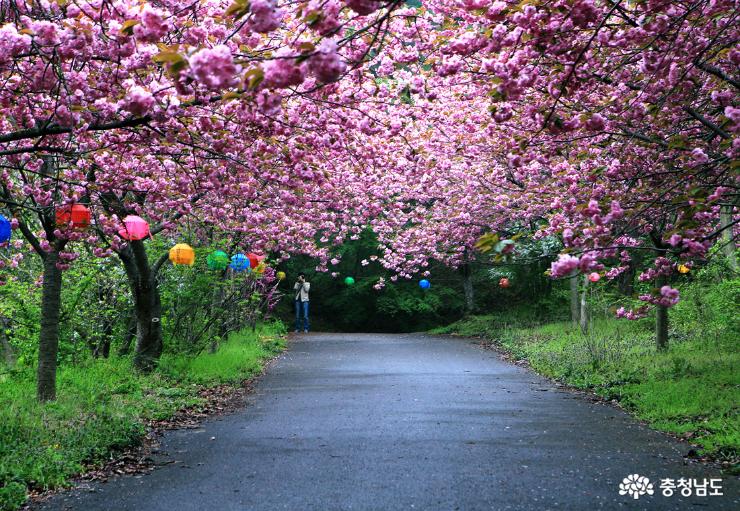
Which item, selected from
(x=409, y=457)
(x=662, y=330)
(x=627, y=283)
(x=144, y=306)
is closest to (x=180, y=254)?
(x=144, y=306)

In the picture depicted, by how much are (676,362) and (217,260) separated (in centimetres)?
807

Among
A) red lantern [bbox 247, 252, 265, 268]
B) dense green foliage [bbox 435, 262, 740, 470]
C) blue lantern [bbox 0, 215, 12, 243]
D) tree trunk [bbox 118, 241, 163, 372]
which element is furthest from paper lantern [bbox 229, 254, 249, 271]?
blue lantern [bbox 0, 215, 12, 243]

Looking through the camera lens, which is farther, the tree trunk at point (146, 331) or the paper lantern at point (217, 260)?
the paper lantern at point (217, 260)

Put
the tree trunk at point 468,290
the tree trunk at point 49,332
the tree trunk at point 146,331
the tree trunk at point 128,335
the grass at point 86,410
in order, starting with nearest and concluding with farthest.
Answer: the grass at point 86,410 → the tree trunk at point 49,332 → the tree trunk at point 146,331 → the tree trunk at point 128,335 → the tree trunk at point 468,290

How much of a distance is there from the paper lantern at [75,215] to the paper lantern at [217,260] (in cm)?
515

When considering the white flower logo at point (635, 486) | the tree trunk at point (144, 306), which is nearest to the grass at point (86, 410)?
the tree trunk at point (144, 306)

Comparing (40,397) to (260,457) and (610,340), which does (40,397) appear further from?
(610,340)

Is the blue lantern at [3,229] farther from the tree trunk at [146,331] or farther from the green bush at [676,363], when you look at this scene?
the green bush at [676,363]

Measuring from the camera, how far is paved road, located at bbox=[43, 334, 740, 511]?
528 centimetres

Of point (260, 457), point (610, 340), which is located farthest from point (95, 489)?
point (610, 340)

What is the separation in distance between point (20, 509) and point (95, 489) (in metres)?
0.64

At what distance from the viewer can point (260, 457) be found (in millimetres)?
6793

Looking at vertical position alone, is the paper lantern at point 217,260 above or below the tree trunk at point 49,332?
above

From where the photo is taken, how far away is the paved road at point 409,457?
5281mm
